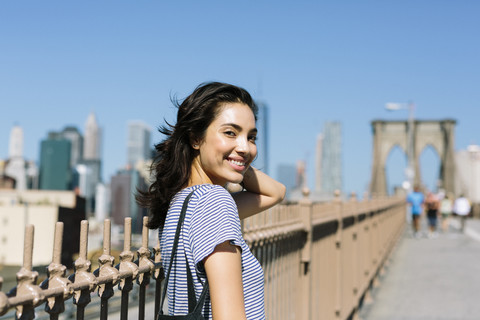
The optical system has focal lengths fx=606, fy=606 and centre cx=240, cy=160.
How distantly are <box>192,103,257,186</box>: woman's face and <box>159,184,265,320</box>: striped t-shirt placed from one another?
152mm

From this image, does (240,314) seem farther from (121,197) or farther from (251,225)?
(121,197)

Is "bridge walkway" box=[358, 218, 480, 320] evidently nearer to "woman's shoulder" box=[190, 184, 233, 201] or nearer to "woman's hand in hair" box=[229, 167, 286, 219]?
"woman's hand in hair" box=[229, 167, 286, 219]

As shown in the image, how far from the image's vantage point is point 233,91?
212 cm

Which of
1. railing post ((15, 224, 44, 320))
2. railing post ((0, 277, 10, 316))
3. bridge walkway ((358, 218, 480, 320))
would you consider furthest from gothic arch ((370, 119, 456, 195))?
railing post ((0, 277, 10, 316))

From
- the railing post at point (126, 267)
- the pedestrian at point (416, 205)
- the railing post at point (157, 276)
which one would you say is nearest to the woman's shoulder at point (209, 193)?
the railing post at point (126, 267)

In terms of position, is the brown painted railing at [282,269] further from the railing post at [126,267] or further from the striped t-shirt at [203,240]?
the striped t-shirt at [203,240]

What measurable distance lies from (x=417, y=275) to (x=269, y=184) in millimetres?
9057

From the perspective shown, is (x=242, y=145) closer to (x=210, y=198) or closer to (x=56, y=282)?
(x=210, y=198)

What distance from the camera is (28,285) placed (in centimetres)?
145

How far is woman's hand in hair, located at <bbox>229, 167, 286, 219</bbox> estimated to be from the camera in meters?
2.59

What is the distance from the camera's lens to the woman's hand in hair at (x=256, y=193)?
2.59 metres

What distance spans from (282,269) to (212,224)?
2090 mm

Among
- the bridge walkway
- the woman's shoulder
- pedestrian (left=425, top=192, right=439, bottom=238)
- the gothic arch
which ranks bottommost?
the bridge walkway

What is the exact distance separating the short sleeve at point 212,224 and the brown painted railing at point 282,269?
0.88 ft
